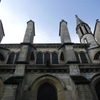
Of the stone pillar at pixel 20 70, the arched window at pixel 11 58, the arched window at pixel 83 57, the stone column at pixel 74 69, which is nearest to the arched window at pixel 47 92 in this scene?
the stone pillar at pixel 20 70

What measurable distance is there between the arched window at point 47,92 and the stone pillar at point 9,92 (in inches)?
80.5

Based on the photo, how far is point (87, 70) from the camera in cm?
697

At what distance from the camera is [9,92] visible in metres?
5.08

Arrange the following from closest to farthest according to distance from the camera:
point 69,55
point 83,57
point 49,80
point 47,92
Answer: point 47,92 → point 49,80 → point 69,55 → point 83,57

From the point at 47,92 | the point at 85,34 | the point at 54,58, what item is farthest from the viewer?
the point at 85,34

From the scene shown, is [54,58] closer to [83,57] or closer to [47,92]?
[83,57]

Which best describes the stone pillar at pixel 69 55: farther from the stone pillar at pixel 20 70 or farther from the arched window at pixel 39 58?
the arched window at pixel 39 58

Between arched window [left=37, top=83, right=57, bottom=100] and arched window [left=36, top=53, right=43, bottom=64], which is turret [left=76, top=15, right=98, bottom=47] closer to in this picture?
arched window [left=36, top=53, right=43, bottom=64]

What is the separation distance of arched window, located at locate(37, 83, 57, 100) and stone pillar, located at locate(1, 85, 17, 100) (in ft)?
6.71

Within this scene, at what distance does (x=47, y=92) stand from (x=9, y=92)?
108 inches

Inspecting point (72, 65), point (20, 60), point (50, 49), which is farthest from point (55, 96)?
point (50, 49)

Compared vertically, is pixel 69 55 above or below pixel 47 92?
above

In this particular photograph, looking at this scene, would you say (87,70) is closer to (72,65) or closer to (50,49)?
(72,65)

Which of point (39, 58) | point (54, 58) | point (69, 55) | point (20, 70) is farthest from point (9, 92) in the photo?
point (54, 58)
